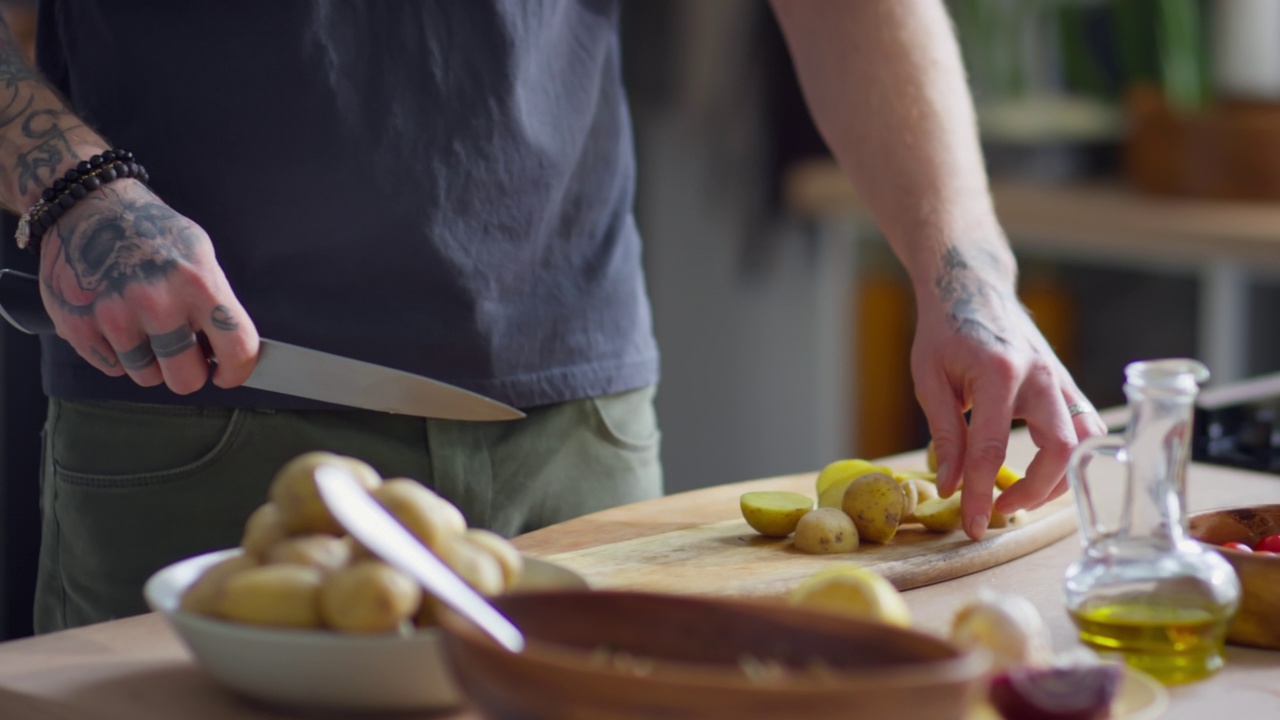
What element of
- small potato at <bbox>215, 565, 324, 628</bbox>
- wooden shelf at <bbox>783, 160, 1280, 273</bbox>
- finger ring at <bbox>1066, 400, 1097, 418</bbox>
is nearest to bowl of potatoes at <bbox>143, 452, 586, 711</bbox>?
small potato at <bbox>215, 565, 324, 628</bbox>

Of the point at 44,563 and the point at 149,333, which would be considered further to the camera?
the point at 44,563

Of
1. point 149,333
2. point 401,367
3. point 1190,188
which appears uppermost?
point 149,333

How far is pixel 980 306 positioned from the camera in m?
1.18

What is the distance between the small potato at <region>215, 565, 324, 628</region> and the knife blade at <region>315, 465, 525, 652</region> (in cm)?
4

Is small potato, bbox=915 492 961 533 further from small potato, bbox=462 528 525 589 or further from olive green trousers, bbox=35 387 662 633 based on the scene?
small potato, bbox=462 528 525 589

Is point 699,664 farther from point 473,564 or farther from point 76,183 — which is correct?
point 76,183

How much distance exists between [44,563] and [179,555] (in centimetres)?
16

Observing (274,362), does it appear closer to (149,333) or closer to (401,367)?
(149,333)

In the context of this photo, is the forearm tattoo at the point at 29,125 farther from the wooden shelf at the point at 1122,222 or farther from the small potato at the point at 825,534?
the wooden shelf at the point at 1122,222

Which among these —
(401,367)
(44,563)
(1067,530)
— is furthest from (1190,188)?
(44,563)

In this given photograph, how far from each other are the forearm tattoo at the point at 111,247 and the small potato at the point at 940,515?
1.88 ft

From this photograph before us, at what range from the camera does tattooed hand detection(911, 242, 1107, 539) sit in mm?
1099

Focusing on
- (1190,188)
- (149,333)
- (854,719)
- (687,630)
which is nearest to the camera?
(854,719)

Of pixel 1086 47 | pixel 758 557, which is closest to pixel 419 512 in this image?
pixel 758 557
